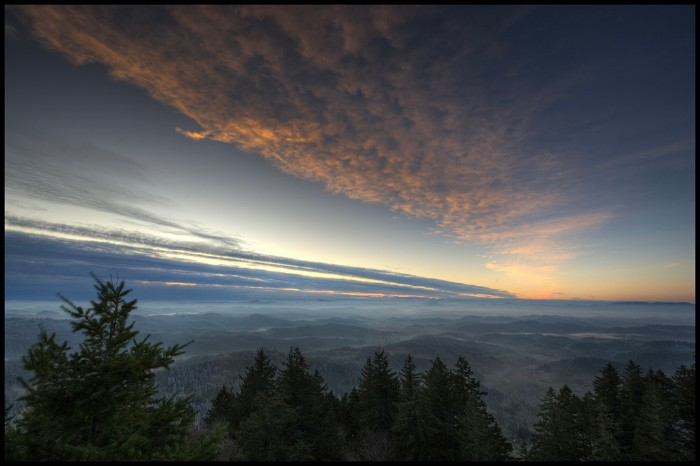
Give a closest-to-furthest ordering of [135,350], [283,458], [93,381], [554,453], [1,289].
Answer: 1. [1,289]
2. [93,381]
3. [135,350]
4. [283,458]
5. [554,453]

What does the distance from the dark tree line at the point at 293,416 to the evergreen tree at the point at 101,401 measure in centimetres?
3

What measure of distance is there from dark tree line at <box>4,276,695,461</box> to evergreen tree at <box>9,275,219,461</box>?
1.4 inches

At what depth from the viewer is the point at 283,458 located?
21047 millimetres

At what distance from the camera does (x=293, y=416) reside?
2258cm

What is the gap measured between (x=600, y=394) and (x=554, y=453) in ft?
50.8

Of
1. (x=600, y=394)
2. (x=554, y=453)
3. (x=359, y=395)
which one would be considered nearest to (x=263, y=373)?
(x=359, y=395)

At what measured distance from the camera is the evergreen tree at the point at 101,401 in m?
8.10

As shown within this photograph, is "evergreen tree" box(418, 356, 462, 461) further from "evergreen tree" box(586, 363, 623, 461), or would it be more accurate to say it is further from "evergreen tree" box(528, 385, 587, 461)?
"evergreen tree" box(586, 363, 623, 461)

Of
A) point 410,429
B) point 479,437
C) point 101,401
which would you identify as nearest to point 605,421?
point 479,437

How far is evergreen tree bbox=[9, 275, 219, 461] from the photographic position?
26.6 feet

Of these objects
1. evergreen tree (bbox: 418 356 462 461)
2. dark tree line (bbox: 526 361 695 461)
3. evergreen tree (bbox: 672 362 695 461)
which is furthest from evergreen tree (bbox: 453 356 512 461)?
evergreen tree (bbox: 672 362 695 461)

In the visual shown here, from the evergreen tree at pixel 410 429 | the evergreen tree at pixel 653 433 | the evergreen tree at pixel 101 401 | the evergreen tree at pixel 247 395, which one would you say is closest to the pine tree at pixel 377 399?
the evergreen tree at pixel 410 429

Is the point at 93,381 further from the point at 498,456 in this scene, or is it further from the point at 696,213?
the point at 498,456

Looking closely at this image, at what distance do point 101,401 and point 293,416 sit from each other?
16834 mm
